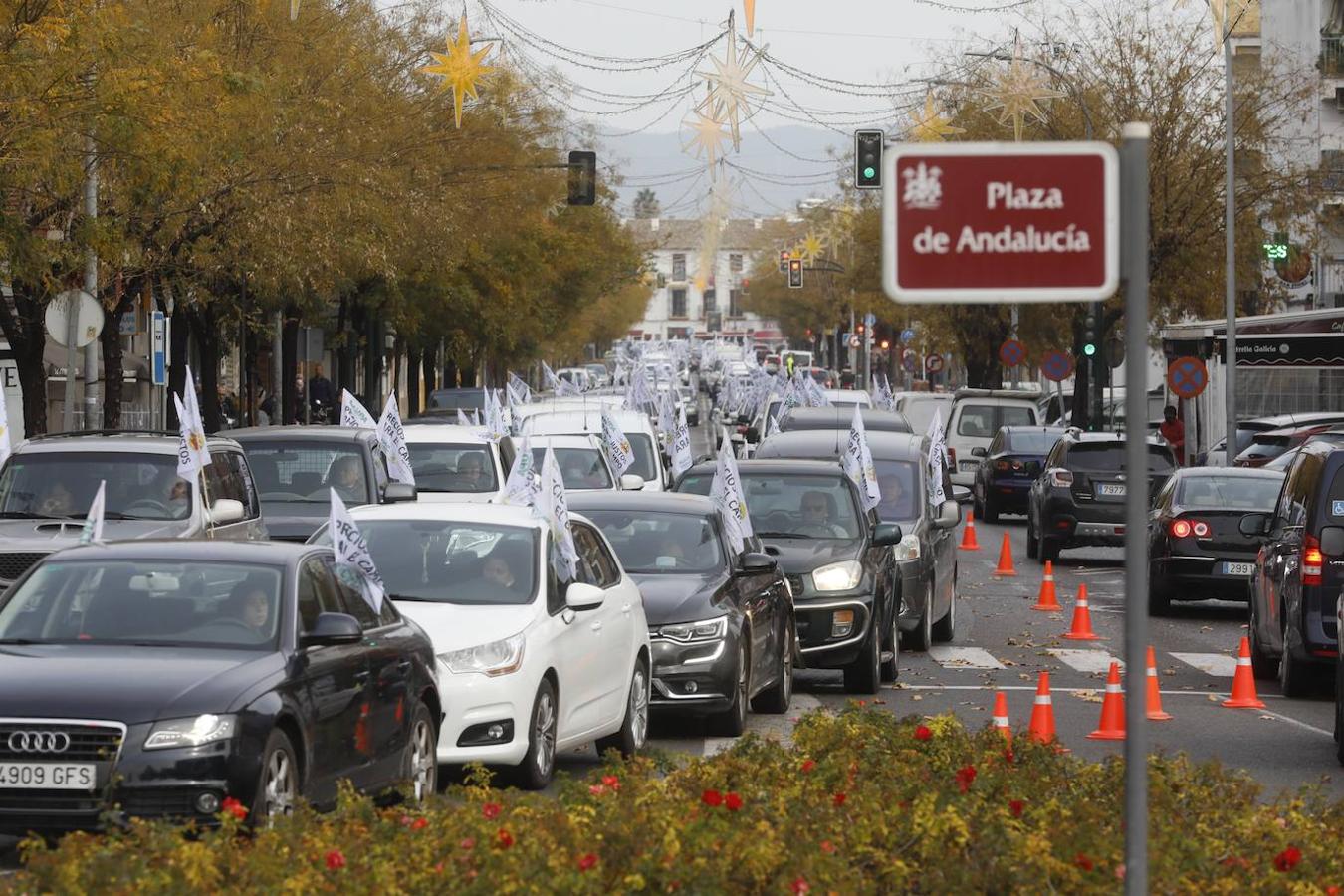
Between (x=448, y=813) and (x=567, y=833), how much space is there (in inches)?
22.5

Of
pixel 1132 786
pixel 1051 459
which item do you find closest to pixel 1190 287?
pixel 1051 459

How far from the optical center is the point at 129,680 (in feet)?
29.9

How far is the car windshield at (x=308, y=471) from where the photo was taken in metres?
21.2

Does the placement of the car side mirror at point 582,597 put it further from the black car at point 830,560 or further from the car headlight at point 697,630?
the black car at point 830,560

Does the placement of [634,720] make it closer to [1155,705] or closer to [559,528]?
[559,528]

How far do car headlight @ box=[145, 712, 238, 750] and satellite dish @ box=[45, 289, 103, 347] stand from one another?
1779 cm

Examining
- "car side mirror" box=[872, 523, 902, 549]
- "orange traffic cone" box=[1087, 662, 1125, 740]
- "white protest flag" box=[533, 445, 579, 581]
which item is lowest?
"orange traffic cone" box=[1087, 662, 1125, 740]

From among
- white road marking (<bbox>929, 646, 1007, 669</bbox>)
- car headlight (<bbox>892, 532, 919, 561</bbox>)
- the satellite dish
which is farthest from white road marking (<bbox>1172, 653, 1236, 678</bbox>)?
the satellite dish

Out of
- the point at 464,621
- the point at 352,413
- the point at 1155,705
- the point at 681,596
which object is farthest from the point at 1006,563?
the point at 464,621

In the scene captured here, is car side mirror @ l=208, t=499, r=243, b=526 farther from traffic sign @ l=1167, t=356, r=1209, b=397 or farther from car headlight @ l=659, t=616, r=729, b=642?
traffic sign @ l=1167, t=356, r=1209, b=397

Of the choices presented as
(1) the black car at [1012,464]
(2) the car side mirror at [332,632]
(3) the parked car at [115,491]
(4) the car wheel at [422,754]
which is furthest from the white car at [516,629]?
(1) the black car at [1012,464]

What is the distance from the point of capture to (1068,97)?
166 ft

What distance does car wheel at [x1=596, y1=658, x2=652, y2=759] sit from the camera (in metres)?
13.1

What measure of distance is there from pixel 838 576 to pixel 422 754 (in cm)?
674
